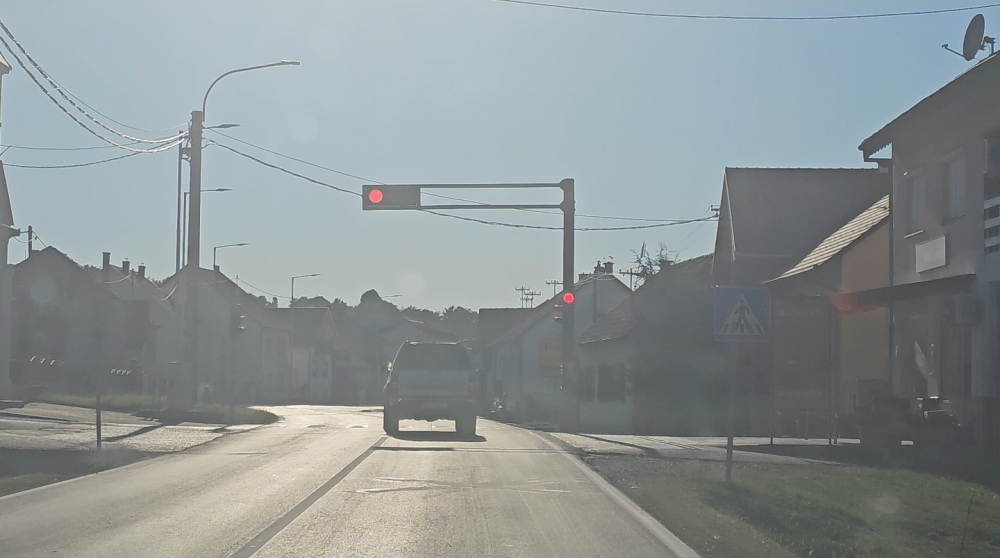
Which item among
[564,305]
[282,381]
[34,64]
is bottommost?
[282,381]

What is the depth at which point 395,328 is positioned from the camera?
361 ft

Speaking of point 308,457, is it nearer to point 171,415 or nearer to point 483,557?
point 483,557

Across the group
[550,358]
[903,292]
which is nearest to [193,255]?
[550,358]

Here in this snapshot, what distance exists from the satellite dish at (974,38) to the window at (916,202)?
241cm

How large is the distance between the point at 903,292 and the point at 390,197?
11.2 meters

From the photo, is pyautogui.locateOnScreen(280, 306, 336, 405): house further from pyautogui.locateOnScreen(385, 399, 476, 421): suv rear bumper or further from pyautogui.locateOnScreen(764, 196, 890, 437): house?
pyautogui.locateOnScreen(385, 399, 476, 421): suv rear bumper

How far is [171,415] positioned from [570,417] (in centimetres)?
1014

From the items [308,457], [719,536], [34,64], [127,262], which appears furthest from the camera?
[127,262]

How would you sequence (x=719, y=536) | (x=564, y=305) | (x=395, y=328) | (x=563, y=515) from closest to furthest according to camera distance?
(x=719, y=536) → (x=563, y=515) → (x=564, y=305) → (x=395, y=328)

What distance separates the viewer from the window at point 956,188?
18.1 metres

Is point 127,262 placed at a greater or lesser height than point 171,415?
greater

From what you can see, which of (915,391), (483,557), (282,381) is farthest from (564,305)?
(282,381)

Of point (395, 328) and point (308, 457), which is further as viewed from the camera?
point (395, 328)

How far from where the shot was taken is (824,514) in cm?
1037
